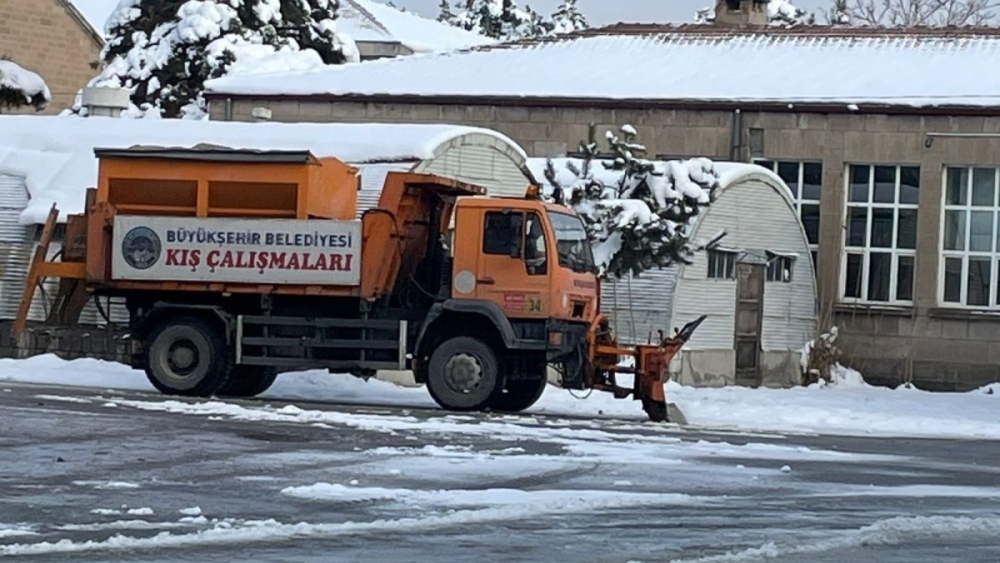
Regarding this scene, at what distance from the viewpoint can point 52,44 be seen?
59.0 m

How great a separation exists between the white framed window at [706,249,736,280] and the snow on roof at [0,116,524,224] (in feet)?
14.7

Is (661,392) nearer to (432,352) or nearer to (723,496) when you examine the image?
(432,352)

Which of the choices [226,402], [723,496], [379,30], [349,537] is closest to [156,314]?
[226,402]

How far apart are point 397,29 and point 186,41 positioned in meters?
29.8

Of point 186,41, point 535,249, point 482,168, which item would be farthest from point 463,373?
point 186,41

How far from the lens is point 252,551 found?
1149 cm

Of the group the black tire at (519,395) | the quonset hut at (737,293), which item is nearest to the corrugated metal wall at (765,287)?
the quonset hut at (737,293)

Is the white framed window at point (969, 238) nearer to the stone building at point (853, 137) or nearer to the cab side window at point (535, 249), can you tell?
the stone building at point (853, 137)

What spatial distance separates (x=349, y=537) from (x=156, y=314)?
13.2m

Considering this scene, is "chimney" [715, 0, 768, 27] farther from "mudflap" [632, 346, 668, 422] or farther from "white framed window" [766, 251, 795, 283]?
"mudflap" [632, 346, 668, 422]

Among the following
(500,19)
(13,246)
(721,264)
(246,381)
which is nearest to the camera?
(246,381)

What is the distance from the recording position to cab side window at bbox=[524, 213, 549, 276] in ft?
78.3

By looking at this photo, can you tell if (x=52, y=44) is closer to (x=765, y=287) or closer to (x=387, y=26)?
(x=387, y=26)

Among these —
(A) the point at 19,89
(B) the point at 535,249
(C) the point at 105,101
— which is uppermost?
(A) the point at 19,89
